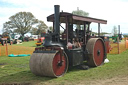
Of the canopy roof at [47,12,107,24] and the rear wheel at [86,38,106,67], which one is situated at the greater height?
the canopy roof at [47,12,107,24]

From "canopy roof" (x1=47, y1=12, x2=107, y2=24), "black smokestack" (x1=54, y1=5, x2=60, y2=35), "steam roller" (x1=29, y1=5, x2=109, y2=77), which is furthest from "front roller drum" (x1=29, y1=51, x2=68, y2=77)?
"canopy roof" (x1=47, y1=12, x2=107, y2=24)

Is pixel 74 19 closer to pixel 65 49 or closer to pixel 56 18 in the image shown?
pixel 56 18

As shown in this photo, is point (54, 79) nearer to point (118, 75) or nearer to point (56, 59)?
point (56, 59)

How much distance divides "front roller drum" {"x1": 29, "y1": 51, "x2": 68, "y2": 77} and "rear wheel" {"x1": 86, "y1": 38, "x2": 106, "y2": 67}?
70.3 inches

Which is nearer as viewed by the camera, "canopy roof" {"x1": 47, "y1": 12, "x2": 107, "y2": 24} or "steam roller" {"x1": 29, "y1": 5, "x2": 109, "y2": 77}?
"steam roller" {"x1": 29, "y1": 5, "x2": 109, "y2": 77}

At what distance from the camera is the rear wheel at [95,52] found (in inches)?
316

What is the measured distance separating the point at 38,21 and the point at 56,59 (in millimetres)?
53056

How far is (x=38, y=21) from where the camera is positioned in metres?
58.3

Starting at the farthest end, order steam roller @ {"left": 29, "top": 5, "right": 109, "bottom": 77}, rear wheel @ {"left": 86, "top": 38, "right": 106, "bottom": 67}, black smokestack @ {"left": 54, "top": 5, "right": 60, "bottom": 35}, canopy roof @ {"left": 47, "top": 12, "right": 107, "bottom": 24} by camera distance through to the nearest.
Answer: rear wheel @ {"left": 86, "top": 38, "right": 106, "bottom": 67}
black smokestack @ {"left": 54, "top": 5, "right": 60, "bottom": 35}
canopy roof @ {"left": 47, "top": 12, "right": 107, "bottom": 24}
steam roller @ {"left": 29, "top": 5, "right": 109, "bottom": 77}

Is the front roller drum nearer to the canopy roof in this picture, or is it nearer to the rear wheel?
the canopy roof

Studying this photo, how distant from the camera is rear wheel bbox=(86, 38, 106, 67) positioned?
8023 millimetres

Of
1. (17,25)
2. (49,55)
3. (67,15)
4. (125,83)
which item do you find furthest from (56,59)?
(17,25)

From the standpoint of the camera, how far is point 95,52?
27.1ft

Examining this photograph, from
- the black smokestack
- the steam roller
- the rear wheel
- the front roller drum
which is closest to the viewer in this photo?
the front roller drum
